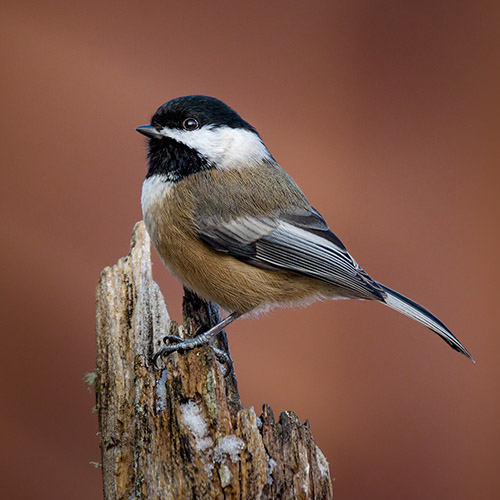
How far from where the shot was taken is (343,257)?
1.38 metres

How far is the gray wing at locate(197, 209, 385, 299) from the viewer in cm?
131

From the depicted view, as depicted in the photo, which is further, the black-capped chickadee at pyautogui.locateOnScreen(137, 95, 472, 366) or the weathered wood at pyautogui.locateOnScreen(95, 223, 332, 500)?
the black-capped chickadee at pyautogui.locateOnScreen(137, 95, 472, 366)

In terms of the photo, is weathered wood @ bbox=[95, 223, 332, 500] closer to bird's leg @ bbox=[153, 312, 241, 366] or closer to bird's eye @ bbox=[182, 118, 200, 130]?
bird's leg @ bbox=[153, 312, 241, 366]

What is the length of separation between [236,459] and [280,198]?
2.20 ft

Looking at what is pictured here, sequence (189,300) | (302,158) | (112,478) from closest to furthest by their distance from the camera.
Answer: (112,478) < (189,300) < (302,158)

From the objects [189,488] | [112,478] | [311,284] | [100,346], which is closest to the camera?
[189,488]

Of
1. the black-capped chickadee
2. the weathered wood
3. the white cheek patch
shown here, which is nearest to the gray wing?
the black-capped chickadee

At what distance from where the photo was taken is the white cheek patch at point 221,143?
4.46 feet

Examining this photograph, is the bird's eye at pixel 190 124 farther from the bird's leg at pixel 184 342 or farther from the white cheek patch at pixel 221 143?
the bird's leg at pixel 184 342

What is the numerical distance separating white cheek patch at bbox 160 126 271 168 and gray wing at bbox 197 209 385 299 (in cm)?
17

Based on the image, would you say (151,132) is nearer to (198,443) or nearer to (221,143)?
(221,143)

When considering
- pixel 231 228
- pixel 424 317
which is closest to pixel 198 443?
pixel 231 228

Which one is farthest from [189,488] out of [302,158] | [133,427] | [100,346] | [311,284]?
[302,158]

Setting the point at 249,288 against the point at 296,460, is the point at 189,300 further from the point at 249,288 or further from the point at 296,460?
the point at 296,460
